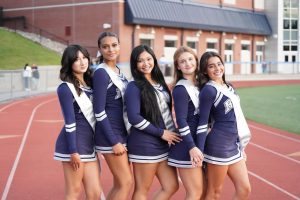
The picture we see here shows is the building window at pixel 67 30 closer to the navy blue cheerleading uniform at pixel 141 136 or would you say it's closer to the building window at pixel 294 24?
the building window at pixel 294 24

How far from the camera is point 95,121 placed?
4461mm

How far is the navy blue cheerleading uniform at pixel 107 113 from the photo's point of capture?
4316 mm

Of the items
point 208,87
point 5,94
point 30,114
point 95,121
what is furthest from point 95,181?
point 5,94

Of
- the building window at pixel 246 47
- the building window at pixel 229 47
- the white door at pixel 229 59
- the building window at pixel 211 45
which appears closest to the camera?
the building window at pixel 211 45

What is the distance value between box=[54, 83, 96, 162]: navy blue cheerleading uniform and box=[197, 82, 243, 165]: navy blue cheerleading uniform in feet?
3.34

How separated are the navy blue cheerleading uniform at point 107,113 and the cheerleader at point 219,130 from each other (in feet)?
2.45

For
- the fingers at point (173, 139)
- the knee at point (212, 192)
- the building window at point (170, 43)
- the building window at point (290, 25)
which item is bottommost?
the knee at point (212, 192)

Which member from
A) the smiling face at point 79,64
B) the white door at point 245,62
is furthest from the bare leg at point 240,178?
the white door at point 245,62

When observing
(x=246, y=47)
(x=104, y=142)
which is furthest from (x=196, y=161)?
(x=246, y=47)

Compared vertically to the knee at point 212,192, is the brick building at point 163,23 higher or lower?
higher

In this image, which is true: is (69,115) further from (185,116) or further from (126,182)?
(185,116)

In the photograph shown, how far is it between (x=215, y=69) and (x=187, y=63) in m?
0.28

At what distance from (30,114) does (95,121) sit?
12487 millimetres

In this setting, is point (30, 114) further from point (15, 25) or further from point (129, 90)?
point (15, 25)
